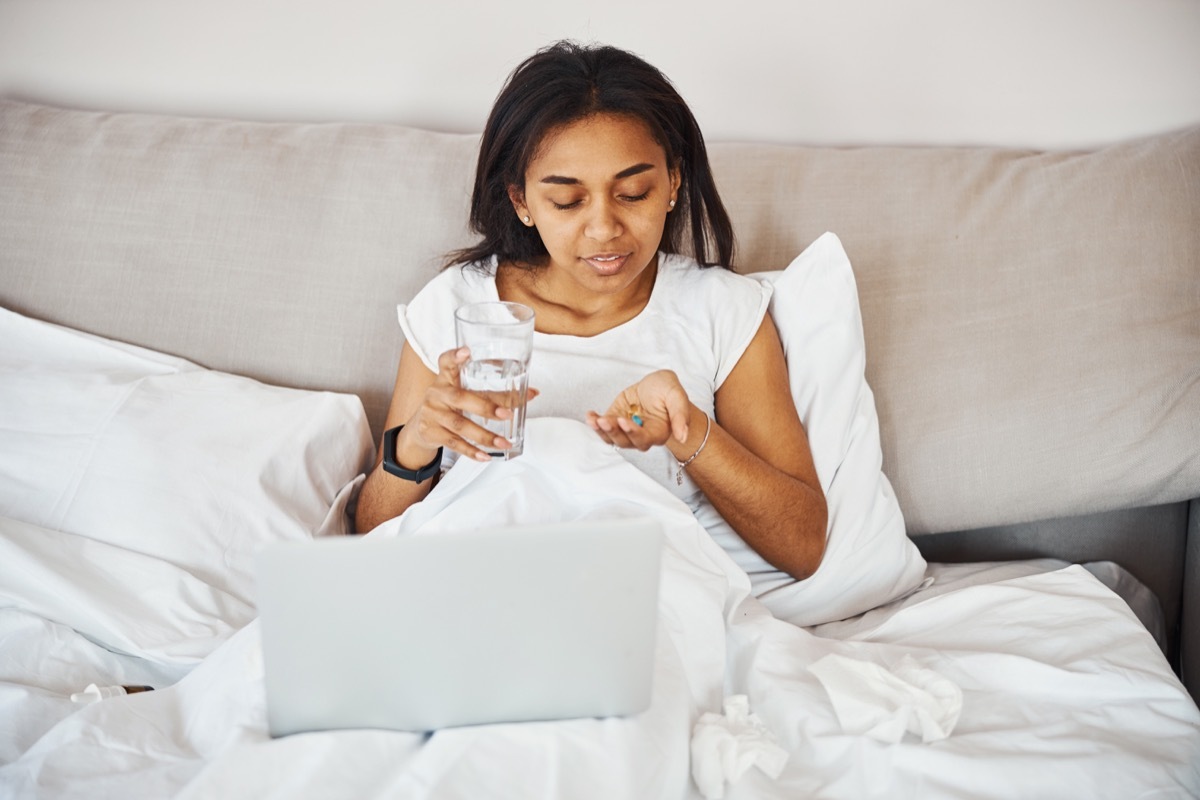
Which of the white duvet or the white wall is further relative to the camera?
the white wall

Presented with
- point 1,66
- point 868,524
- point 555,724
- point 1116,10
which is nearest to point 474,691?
point 555,724

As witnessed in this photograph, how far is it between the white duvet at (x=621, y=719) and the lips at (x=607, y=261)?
252mm

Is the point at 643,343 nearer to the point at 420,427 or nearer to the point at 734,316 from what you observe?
the point at 734,316

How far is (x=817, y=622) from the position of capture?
1.62m

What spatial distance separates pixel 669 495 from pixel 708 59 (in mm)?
1035

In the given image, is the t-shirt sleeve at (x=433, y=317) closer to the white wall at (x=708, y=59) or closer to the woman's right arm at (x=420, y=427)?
the woman's right arm at (x=420, y=427)

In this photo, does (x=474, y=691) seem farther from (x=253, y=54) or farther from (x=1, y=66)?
(x=1, y=66)

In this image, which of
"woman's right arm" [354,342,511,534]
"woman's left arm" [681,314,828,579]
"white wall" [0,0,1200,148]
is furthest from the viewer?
"white wall" [0,0,1200,148]

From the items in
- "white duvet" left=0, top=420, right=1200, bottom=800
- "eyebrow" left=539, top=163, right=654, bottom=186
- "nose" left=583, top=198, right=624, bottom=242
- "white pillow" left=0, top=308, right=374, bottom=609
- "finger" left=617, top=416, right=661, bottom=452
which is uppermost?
"eyebrow" left=539, top=163, right=654, bottom=186

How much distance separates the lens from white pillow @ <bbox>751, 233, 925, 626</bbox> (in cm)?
161

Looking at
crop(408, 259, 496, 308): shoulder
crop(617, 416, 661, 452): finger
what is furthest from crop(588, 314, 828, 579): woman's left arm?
crop(408, 259, 496, 308): shoulder

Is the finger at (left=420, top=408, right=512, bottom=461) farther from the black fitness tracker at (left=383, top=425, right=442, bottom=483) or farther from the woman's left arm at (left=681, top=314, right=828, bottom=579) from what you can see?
the woman's left arm at (left=681, top=314, right=828, bottom=579)

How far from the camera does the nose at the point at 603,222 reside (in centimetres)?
147

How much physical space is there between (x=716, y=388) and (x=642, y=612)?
2.37 ft
